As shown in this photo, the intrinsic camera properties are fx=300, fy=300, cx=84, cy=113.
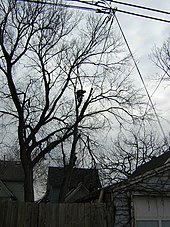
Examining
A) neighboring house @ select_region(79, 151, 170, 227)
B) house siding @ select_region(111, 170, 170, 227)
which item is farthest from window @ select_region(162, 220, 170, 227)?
house siding @ select_region(111, 170, 170, 227)

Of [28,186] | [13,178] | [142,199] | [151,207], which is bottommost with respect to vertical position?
[151,207]

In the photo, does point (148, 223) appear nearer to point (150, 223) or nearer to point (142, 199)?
point (150, 223)

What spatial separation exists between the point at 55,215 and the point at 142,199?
2143 millimetres

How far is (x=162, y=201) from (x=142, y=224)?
2.63ft

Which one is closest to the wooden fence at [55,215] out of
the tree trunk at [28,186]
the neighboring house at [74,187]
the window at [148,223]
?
the window at [148,223]

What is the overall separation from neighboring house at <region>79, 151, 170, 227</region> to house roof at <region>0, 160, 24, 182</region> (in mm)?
23684

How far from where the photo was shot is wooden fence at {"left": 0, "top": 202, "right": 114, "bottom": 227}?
259 inches

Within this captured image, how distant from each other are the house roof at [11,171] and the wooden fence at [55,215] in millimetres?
23333

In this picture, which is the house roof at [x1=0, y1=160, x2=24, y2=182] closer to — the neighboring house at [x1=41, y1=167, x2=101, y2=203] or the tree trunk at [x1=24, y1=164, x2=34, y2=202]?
the neighboring house at [x1=41, y1=167, x2=101, y2=203]

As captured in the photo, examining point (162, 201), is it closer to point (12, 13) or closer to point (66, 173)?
point (66, 173)

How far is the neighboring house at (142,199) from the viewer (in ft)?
22.9

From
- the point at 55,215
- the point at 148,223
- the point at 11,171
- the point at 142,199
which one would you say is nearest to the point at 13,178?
the point at 11,171

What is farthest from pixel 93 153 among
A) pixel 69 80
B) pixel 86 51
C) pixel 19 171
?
pixel 19 171

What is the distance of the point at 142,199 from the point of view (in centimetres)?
731
